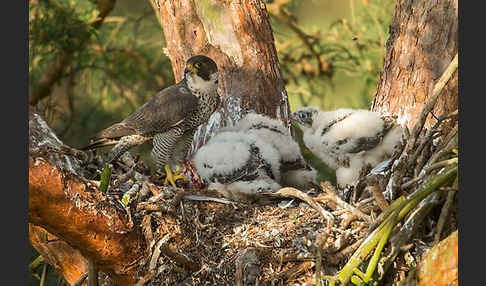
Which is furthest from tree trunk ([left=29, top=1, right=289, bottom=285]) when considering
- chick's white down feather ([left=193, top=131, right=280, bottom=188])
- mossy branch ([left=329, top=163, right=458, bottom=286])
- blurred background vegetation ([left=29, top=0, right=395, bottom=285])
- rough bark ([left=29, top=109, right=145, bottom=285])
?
blurred background vegetation ([left=29, top=0, right=395, bottom=285])

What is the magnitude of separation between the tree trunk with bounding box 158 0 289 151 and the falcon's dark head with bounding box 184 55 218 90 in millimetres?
351

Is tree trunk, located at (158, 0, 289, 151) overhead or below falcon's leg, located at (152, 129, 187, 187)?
overhead

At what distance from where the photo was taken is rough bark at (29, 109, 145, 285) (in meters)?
2.20

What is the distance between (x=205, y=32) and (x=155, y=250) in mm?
1745

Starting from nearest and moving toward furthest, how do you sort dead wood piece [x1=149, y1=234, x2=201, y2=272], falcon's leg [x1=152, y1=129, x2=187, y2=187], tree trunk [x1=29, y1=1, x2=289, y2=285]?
tree trunk [x1=29, y1=1, x2=289, y2=285], dead wood piece [x1=149, y1=234, x2=201, y2=272], falcon's leg [x1=152, y1=129, x2=187, y2=187]

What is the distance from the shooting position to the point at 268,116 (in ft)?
12.4

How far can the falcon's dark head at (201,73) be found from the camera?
343 cm

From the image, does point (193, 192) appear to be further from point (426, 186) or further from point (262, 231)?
point (426, 186)

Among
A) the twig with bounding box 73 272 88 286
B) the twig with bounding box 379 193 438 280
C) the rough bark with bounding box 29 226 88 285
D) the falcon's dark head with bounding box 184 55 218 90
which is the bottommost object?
the twig with bounding box 73 272 88 286

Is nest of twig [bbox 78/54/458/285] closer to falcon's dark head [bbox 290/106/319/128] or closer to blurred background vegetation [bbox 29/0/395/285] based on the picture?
falcon's dark head [bbox 290/106/319/128]

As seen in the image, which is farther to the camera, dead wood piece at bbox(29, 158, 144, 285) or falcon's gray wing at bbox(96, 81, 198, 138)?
falcon's gray wing at bbox(96, 81, 198, 138)

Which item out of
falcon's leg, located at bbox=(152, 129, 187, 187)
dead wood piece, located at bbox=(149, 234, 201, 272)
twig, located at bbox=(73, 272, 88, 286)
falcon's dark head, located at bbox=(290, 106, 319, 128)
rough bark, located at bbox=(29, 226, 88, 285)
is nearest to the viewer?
dead wood piece, located at bbox=(149, 234, 201, 272)

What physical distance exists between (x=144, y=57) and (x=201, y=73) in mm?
2653

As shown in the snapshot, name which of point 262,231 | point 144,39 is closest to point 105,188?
point 262,231
